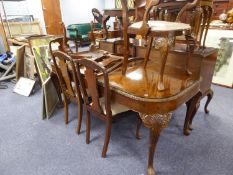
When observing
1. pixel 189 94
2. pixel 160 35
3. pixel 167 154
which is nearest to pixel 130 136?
pixel 167 154

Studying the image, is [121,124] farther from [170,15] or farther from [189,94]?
[170,15]

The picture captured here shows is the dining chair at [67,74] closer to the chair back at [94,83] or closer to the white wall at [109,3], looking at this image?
the chair back at [94,83]

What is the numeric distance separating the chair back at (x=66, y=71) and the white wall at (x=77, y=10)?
574 cm

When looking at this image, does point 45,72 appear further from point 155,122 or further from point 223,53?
point 223,53

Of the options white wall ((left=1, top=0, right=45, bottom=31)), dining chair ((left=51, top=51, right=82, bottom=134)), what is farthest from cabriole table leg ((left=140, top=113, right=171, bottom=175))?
white wall ((left=1, top=0, right=45, bottom=31))

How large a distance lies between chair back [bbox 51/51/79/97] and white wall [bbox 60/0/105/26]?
5742mm

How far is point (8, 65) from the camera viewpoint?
3.74m

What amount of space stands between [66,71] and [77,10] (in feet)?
20.9

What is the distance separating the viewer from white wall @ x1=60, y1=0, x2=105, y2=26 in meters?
6.87

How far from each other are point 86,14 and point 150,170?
292 inches

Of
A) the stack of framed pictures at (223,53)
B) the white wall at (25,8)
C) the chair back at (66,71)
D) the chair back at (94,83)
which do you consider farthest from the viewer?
the white wall at (25,8)

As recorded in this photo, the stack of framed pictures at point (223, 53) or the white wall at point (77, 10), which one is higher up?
the white wall at point (77, 10)

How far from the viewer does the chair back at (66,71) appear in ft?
5.38

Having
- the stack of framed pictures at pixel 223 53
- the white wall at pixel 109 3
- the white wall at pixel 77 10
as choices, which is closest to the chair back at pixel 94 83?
the stack of framed pictures at pixel 223 53
